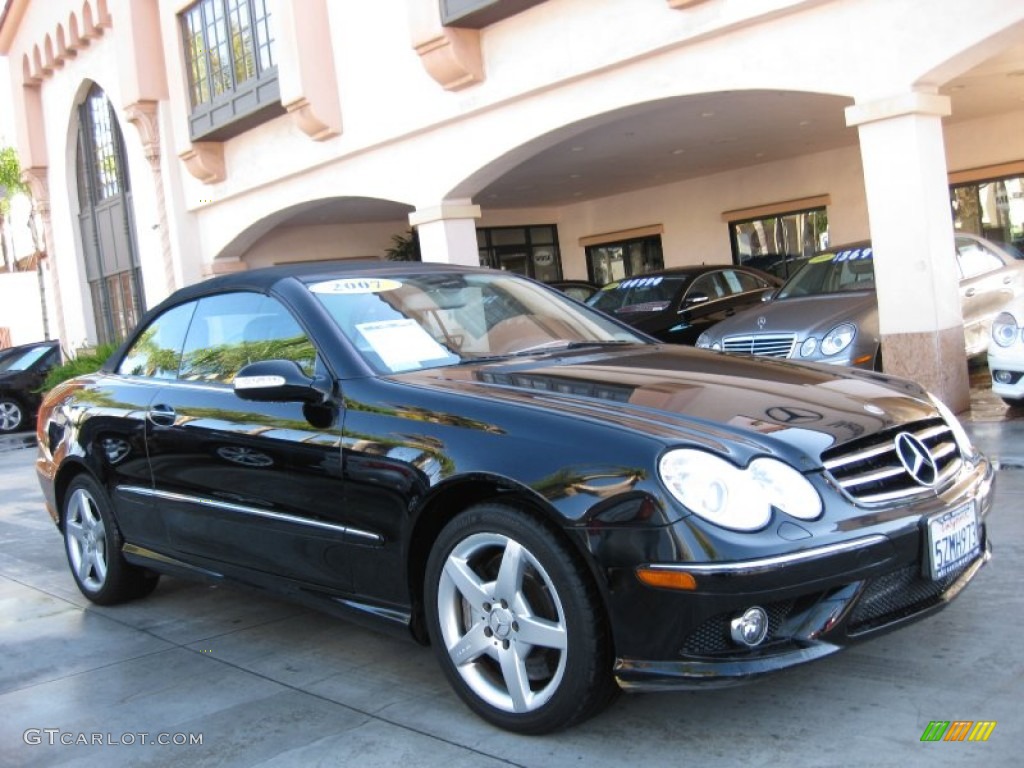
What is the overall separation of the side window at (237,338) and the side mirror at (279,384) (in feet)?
0.51

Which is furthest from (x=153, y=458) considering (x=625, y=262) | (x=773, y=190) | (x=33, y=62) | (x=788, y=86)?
(x=33, y=62)

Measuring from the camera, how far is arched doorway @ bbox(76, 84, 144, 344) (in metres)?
21.3

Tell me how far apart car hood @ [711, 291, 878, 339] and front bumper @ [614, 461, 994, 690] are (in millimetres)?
6173

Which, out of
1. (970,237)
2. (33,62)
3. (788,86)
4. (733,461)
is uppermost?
(33,62)

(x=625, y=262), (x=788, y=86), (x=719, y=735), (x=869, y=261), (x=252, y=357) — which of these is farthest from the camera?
(x=625, y=262)

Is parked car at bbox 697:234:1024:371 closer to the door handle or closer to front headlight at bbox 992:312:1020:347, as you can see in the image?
front headlight at bbox 992:312:1020:347

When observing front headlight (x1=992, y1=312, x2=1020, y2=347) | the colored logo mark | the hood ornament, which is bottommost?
the colored logo mark

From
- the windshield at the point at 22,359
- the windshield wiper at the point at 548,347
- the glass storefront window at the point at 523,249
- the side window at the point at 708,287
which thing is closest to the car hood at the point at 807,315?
the side window at the point at 708,287

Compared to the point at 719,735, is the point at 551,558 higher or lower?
higher

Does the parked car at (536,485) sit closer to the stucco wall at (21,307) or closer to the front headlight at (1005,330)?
the front headlight at (1005,330)

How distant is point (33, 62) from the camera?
23.2 m

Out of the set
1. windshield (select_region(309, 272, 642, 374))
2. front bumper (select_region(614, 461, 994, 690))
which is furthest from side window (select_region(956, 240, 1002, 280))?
front bumper (select_region(614, 461, 994, 690))

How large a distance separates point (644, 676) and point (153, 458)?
262cm

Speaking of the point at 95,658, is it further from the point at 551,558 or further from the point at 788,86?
the point at 788,86
